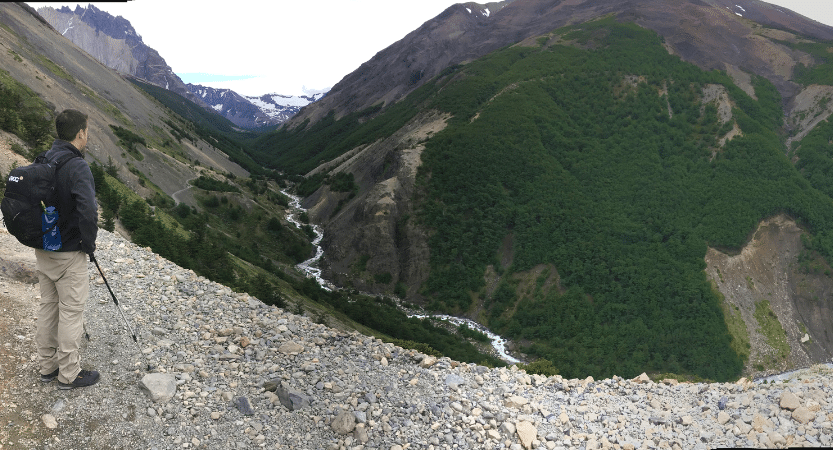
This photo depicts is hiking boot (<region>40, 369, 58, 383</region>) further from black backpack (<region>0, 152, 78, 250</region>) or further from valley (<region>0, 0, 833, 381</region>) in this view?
valley (<region>0, 0, 833, 381</region>)

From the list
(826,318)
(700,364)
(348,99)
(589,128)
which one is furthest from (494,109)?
(348,99)

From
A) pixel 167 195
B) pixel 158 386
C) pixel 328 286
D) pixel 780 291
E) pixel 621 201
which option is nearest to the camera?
pixel 158 386

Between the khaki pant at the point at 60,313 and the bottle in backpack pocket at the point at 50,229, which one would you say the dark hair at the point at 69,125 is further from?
the khaki pant at the point at 60,313

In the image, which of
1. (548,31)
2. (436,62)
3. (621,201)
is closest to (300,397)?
(621,201)

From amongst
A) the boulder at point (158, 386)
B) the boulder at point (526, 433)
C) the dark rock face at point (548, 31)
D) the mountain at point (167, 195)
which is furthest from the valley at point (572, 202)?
the boulder at point (526, 433)

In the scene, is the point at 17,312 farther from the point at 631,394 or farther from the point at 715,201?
the point at 715,201

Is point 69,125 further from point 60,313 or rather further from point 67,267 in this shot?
point 60,313
